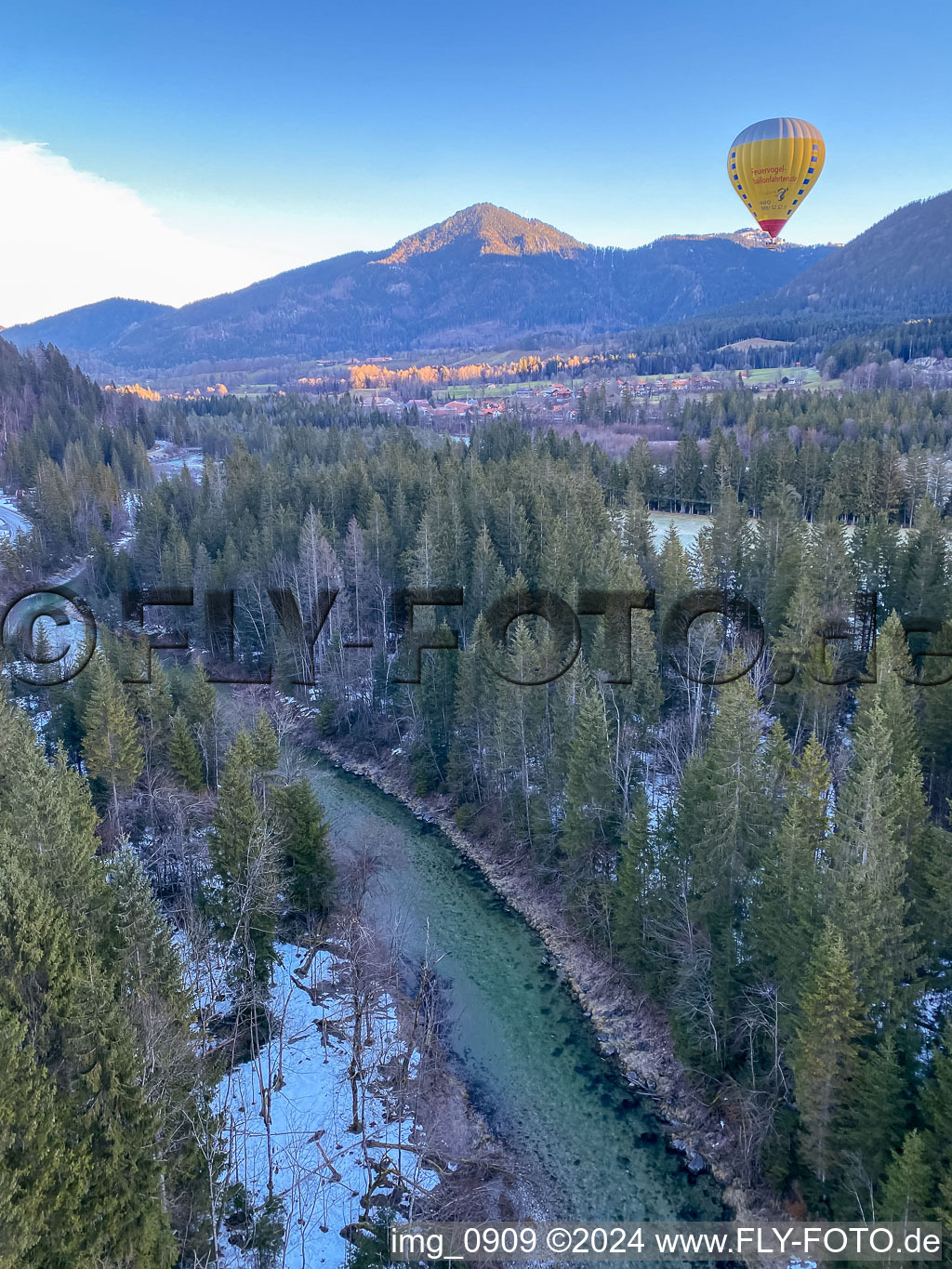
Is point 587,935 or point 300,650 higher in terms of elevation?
point 300,650

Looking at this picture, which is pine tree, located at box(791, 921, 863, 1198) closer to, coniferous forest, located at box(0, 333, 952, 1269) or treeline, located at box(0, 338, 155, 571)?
coniferous forest, located at box(0, 333, 952, 1269)

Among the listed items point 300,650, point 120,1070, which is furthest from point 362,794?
point 120,1070

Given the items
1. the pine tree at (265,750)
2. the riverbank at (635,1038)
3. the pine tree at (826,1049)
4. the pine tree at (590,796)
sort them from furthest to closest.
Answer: the pine tree at (265,750), the pine tree at (590,796), the riverbank at (635,1038), the pine tree at (826,1049)

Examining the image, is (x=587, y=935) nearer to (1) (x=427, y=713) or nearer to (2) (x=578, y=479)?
(1) (x=427, y=713)

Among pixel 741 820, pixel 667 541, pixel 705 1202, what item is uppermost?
pixel 667 541

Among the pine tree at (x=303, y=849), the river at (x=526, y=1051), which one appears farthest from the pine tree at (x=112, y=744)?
the river at (x=526, y=1051)

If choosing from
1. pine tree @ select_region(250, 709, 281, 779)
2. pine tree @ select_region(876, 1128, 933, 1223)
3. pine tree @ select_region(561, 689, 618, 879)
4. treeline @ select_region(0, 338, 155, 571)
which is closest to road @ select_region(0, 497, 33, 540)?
treeline @ select_region(0, 338, 155, 571)

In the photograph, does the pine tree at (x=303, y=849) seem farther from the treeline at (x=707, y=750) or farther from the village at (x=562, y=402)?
the village at (x=562, y=402)
